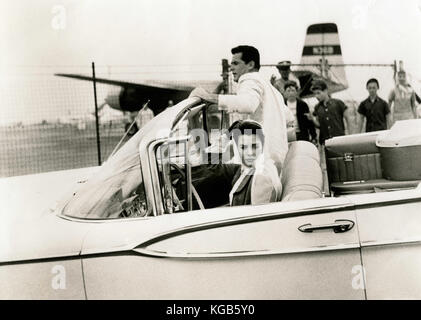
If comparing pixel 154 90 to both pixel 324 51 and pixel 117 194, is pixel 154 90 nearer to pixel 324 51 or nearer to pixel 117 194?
pixel 117 194

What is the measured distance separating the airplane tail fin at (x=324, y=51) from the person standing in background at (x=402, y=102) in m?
0.31

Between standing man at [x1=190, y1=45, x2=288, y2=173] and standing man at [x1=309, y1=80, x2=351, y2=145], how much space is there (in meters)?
0.67

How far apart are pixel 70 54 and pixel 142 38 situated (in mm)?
366

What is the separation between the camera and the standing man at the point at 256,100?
91.4 inches

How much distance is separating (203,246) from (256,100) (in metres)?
0.83

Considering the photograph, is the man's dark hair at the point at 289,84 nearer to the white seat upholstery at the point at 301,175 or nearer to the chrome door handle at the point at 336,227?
the white seat upholstery at the point at 301,175

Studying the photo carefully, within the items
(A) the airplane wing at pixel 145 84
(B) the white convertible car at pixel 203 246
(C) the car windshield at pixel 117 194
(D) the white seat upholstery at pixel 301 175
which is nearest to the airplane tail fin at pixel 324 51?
(D) the white seat upholstery at pixel 301 175

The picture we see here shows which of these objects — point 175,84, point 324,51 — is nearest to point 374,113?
point 324,51

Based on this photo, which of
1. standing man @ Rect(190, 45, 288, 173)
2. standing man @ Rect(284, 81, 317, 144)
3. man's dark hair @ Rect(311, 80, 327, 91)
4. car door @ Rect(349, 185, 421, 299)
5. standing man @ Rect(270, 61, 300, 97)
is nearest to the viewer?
car door @ Rect(349, 185, 421, 299)

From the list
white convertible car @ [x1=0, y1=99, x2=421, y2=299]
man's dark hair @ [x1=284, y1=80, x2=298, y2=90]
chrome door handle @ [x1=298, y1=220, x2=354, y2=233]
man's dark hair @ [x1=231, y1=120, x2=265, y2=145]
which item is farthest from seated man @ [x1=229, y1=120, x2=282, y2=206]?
man's dark hair @ [x1=284, y1=80, x2=298, y2=90]

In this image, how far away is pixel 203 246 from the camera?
1881 mm

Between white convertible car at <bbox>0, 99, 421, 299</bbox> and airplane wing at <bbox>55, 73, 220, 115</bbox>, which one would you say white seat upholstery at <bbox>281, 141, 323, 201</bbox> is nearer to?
white convertible car at <bbox>0, 99, 421, 299</bbox>

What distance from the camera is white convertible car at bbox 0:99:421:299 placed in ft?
6.17
